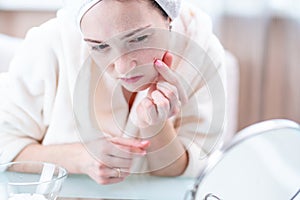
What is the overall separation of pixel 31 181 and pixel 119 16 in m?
0.23

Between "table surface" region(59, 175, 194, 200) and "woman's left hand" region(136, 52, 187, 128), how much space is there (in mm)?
104

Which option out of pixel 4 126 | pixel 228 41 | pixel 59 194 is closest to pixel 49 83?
pixel 4 126

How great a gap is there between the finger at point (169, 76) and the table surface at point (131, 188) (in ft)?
0.44

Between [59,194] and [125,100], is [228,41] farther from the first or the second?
[59,194]

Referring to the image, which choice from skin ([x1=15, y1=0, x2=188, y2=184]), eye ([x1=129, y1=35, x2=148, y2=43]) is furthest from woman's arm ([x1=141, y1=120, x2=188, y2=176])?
eye ([x1=129, y1=35, x2=148, y2=43])

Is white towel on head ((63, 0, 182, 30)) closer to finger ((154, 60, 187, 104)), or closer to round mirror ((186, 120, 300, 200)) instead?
finger ((154, 60, 187, 104))

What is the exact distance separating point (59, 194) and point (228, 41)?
1.17m

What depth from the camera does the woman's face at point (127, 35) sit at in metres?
0.70

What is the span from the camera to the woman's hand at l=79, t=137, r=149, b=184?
78 centimetres

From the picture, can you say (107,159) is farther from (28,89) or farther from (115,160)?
(28,89)

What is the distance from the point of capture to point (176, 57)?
2.46 ft

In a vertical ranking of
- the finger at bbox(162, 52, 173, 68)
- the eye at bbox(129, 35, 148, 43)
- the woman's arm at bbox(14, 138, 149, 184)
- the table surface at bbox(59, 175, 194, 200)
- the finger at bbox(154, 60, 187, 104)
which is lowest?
the table surface at bbox(59, 175, 194, 200)

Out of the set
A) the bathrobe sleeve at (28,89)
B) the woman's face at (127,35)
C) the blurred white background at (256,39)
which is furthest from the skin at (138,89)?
the blurred white background at (256,39)

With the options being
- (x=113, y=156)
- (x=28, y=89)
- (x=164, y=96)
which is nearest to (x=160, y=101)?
(x=164, y=96)
